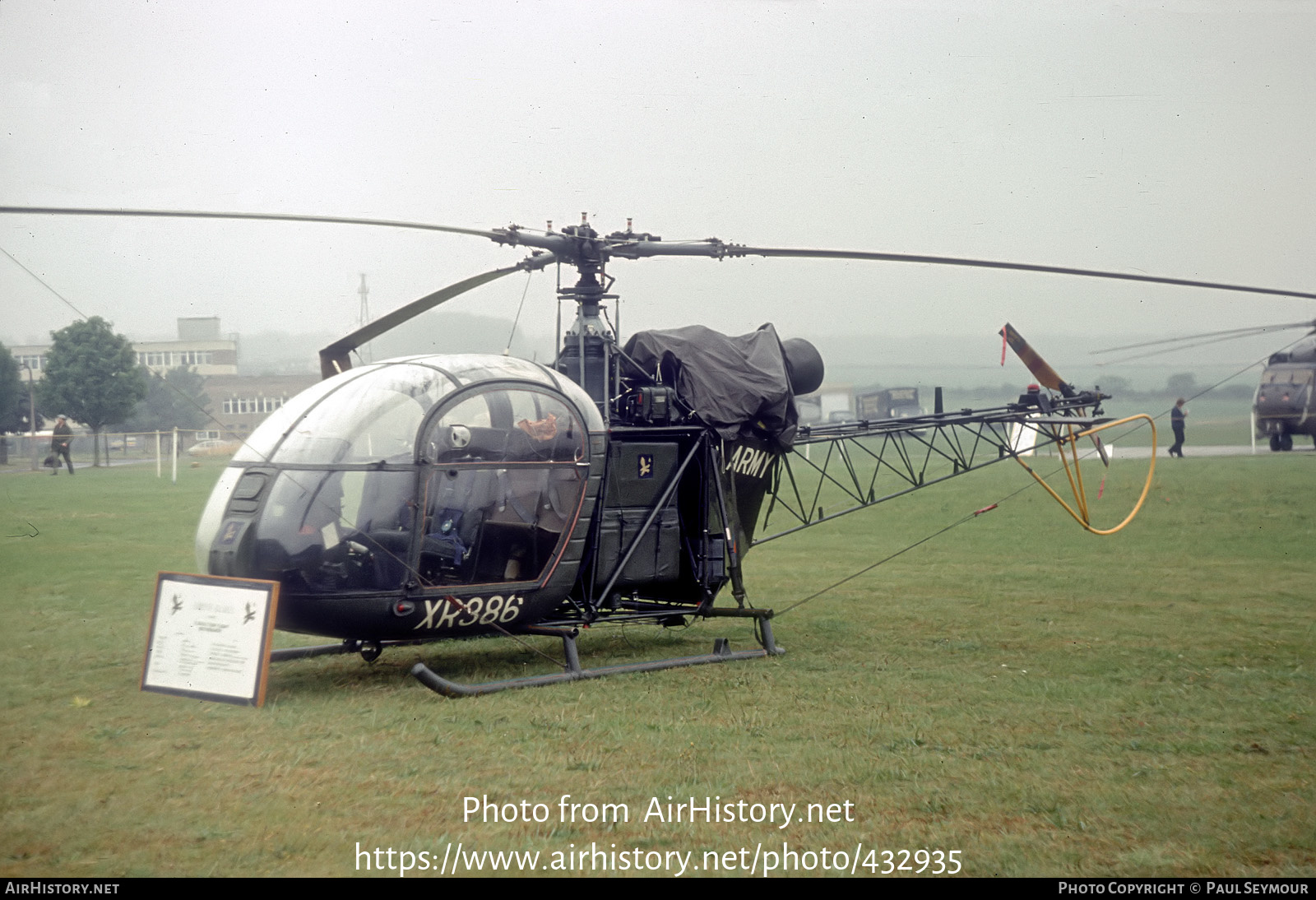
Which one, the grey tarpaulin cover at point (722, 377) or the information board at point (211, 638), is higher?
the grey tarpaulin cover at point (722, 377)

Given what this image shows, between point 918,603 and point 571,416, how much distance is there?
5999 millimetres

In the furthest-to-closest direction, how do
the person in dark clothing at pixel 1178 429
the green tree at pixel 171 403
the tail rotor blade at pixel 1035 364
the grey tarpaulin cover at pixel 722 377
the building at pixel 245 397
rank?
the person in dark clothing at pixel 1178 429, the tail rotor blade at pixel 1035 364, the grey tarpaulin cover at pixel 722 377, the building at pixel 245 397, the green tree at pixel 171 403

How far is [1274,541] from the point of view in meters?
18.1

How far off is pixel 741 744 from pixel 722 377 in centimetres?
382

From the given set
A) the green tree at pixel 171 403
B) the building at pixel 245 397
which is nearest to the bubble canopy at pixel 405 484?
the building at pixel 245 397

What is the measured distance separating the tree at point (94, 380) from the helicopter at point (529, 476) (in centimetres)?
498

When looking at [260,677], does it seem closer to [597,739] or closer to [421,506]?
[421,506]

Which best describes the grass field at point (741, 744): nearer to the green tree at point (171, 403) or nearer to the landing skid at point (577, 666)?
the landing skid at point (577, 666)

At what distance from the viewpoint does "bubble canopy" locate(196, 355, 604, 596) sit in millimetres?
7195

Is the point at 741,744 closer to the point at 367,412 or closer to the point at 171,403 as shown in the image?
the point at 367,412

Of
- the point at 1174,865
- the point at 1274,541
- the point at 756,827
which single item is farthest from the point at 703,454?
the point at 1274,541

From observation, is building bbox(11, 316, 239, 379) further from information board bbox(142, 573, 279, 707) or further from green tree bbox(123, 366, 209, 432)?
information board bbox(142, 573, 279, 707)

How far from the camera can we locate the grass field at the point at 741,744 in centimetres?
477

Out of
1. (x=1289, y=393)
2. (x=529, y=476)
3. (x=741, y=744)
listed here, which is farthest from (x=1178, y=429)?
(x=741, y=744)
